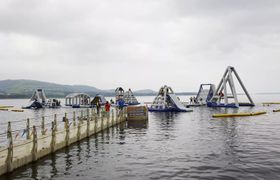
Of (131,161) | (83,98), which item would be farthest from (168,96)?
(131,161)

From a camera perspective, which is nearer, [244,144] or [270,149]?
[270,149]

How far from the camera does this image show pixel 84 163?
75.3 ft

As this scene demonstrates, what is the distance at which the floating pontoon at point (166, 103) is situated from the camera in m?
84.2

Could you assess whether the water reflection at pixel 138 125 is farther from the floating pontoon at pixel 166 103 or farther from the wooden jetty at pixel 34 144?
the floating pontoon at pixel 166 103

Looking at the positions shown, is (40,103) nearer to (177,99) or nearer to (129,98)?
(129,98)

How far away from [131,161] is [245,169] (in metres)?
8.72

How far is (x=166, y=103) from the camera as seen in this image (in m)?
86.0

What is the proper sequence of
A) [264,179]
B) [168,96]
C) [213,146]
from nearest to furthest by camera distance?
1. [264,179]
2. [213,146]
3. [168,96]

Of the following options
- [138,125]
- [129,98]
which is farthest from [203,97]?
[138,125]

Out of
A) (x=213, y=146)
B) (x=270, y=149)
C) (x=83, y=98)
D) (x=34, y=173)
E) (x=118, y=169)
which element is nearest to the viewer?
(x=34, y=173)

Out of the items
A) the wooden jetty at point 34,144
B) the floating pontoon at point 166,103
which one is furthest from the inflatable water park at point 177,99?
the wooden jetty at point 34,144

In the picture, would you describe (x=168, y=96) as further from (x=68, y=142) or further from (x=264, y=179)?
(x=264, y=179)

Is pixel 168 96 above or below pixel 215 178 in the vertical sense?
above

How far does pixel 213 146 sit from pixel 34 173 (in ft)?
59.1
